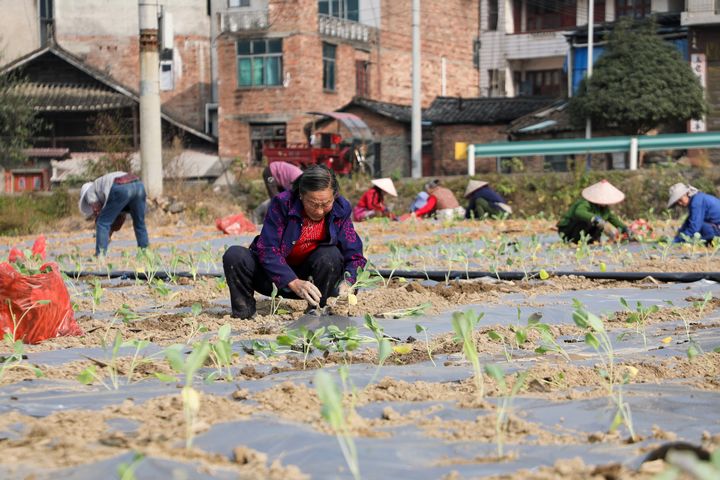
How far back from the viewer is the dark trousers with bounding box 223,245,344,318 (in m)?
5.70

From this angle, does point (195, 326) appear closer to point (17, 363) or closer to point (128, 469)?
point (17, 363)

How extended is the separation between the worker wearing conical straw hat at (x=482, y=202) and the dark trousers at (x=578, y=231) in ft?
17.0

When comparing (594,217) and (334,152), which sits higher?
(334,152)

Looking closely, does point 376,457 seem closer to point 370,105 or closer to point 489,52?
point 370,105

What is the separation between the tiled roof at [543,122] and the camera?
101ft

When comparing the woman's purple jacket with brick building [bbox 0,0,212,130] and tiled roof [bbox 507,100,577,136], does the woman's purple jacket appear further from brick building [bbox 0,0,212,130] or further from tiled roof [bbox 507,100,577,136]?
brick building [bbox 0,0,212,130]

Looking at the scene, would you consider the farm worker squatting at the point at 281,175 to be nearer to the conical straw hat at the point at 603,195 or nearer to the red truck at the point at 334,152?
the conical straw hat at the point at 603,195

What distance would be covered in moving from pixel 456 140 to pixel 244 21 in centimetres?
746

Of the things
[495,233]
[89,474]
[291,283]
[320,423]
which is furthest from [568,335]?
[495,233]

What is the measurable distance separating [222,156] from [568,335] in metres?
29.1

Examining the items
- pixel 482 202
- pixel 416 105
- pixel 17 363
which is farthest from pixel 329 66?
pixel 17 363

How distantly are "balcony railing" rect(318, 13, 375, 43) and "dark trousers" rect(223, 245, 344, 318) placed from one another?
27747 millimetres

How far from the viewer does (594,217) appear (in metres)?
10.1

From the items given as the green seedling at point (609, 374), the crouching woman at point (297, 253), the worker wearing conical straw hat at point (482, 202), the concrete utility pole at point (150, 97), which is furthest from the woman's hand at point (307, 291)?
the concrete utility pole at point (150, 97)
